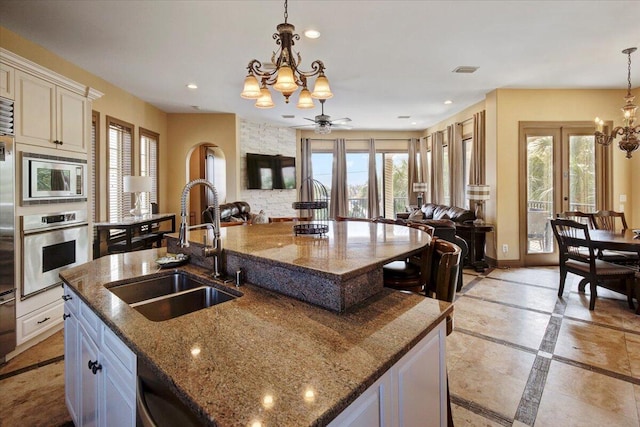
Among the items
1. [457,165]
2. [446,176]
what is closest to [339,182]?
[446,176]

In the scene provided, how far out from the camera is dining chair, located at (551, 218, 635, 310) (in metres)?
3.44

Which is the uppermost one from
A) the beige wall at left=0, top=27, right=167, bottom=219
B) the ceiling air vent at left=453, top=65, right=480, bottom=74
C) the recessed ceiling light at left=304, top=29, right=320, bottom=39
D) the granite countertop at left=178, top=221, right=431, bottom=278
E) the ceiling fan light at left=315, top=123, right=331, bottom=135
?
the ceiling air vent at left=453, top=65, right=480, bottom=74

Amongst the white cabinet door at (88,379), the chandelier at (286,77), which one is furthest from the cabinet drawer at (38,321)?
the chandelier at (286,77)

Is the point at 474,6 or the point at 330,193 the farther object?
the point at 330,193

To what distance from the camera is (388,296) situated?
145cm

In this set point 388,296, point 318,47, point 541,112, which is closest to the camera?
point 388,296

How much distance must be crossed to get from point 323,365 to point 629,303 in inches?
172

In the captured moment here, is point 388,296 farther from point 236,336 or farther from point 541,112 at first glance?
point 541,112

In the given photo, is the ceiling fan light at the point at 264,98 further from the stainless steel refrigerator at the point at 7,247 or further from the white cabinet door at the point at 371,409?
the white cabinet door at the point at 371,409

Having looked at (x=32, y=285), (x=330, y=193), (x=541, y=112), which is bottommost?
(x=32, y=285)

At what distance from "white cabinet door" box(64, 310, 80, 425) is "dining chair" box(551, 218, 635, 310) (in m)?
4.40

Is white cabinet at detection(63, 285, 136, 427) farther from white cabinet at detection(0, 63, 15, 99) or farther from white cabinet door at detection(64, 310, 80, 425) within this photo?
white cabinet at detection(0, 63, 15, 99)

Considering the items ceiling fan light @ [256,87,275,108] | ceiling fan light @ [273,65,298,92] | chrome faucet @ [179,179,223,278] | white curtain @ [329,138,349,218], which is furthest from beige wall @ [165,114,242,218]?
chrome faucet @ [179,179,223,278]

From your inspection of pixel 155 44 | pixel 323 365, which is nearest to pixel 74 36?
pixel 155 44
